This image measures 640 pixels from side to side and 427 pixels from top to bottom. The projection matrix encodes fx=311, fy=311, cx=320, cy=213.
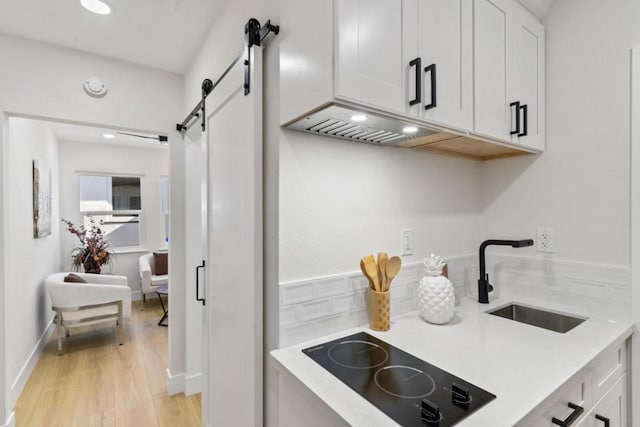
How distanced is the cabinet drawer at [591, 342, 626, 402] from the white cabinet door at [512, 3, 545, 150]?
0.94m

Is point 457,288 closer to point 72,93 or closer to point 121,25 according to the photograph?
point 121,25

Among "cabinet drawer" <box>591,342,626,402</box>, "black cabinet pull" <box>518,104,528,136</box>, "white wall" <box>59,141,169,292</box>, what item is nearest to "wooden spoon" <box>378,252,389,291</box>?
"cabinet drawer" <box>591,342,626,402</box>

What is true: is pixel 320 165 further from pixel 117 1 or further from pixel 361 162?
pixel 117 1

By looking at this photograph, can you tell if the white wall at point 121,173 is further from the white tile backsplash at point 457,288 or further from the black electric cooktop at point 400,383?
the black electric cooktop at point 400,383

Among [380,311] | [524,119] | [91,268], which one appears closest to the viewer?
[380,311]

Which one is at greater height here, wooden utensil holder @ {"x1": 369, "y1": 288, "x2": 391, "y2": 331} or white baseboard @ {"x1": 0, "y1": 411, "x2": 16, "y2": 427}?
wooden utensil holder @ {"x1": 369, "y1": 288, "x2": 391, "y2": 331}

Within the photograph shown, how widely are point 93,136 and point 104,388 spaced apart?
3.39m

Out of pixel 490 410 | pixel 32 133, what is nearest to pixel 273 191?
pixel 490 410

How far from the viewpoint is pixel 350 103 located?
2.90 feet

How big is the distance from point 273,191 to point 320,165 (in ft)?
0.69

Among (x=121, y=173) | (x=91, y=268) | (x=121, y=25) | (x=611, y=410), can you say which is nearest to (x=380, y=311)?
(x=611, y=410)

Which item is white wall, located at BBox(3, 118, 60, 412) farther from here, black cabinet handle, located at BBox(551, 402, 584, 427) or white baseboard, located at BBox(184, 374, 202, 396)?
black cabinet handle, located at BBox(551, 402, 584, 427)

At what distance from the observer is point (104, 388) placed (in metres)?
2.50

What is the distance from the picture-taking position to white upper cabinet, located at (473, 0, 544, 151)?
4.21 ft
